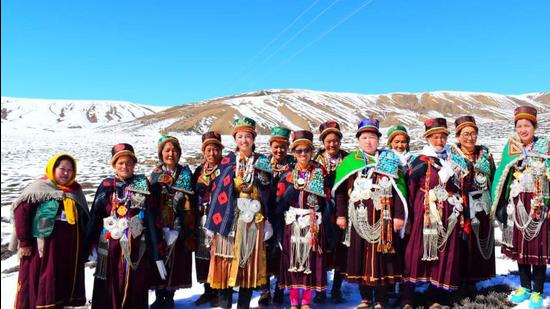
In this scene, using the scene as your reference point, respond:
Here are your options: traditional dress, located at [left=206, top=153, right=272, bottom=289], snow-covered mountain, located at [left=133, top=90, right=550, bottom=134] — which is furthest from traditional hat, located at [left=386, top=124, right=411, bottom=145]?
snow-covered mountain, located at [left=133, top=90, right=550, bottom=134]

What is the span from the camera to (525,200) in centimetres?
435

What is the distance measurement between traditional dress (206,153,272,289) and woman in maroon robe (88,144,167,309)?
0.68 metres

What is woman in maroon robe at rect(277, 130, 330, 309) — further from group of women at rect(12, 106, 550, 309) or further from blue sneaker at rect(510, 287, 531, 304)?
blue sneaker at rect(510, 287, 531, 304)

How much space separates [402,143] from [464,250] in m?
1.42

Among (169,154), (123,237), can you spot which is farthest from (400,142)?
(123,237)

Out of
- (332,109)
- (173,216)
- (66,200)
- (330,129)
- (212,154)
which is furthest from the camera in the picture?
(332,109)

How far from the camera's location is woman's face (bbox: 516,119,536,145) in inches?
173

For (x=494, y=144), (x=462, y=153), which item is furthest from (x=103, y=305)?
(x=494, y=144)

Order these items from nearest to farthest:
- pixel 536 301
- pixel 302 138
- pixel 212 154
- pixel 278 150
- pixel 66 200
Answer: pixel 66 200 < pixel 536 301 < pixel 302 138 < pixel 278 150 < pixel 212 154

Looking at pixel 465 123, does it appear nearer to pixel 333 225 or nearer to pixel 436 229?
pixel 436 229

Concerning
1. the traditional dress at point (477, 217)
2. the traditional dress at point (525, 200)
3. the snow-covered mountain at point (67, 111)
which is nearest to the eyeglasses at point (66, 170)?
the traditional dress at point (477, 217)

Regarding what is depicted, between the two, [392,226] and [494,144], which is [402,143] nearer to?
[392,226]

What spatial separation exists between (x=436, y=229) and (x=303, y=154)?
1612 millimetres

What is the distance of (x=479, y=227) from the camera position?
460 centimetres
